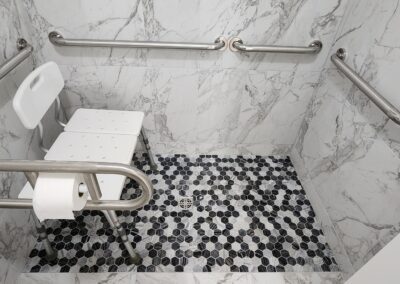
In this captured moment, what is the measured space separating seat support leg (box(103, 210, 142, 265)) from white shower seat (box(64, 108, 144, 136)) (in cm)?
38

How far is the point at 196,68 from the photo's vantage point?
1.36 metres

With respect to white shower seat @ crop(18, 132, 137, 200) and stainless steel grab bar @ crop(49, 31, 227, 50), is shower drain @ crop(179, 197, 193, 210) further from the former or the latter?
stainless steel grab bar @ crop(49, 31, 227, 50)

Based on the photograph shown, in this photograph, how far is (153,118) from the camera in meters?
1.55

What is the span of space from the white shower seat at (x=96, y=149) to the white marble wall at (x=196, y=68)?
338mm

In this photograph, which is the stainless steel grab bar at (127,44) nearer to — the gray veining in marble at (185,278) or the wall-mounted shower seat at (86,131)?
the wall-mounted shower seat at (86,131)

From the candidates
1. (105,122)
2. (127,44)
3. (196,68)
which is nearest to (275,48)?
(196,68)

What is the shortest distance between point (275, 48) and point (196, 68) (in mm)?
404

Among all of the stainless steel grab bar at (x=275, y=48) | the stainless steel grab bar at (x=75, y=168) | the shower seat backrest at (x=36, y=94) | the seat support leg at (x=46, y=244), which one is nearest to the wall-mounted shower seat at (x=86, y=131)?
the shower seat backrest at (x=36, y=94)

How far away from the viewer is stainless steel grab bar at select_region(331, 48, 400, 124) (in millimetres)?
885

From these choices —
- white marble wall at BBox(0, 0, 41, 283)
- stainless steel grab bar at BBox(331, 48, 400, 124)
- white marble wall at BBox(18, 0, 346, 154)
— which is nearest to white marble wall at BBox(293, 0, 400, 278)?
stainless steel grab bar at BBox(331, 48, 400, 124)

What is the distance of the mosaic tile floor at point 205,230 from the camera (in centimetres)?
122

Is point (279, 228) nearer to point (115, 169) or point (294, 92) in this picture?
point (294, 92)

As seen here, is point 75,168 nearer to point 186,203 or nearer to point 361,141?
point 186,203

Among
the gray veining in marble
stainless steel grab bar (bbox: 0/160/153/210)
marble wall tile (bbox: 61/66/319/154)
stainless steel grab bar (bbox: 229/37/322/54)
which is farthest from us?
marble wall tile (bbox: 61/66/319/154)
